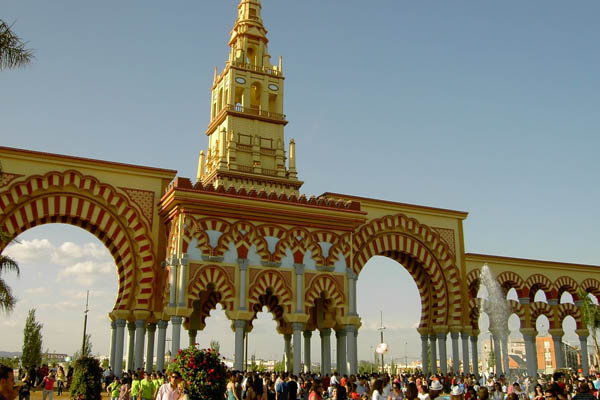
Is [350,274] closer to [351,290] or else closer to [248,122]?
[351,290]

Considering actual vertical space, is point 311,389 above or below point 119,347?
below

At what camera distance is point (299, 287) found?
23578mm

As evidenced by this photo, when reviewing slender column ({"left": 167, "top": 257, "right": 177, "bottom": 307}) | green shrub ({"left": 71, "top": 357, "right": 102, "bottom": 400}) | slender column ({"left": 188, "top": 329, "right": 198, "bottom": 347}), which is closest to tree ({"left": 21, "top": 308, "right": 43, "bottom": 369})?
slender column ({"left": 188, "top": 329, "right": 198, "bottom": 347})

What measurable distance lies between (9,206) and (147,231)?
4.97 meters

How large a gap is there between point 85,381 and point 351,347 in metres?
12.4

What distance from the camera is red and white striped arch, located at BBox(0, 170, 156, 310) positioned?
2211 cm

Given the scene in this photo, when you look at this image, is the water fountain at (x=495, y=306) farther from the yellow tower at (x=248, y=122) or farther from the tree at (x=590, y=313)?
the yellow tower at (x=248, y=122)

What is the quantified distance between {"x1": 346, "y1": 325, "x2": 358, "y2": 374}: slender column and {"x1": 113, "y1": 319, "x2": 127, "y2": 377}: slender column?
28.3ft

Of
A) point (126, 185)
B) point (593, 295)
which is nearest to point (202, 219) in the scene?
point (126, 185)

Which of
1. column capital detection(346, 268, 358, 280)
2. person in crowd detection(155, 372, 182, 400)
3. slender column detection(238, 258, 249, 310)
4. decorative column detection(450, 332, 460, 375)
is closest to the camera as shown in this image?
person in crowd detection(155, 372, 182, 400)

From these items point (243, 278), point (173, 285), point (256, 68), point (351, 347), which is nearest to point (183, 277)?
point (173, 285)

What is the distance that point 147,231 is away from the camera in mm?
23750

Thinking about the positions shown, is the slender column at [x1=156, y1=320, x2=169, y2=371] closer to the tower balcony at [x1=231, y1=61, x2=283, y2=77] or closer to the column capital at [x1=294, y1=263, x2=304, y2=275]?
the column capital at [x1=294, y1=263, x2=304, y2=275]

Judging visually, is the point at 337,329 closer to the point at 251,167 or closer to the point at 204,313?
the point at 204,313
